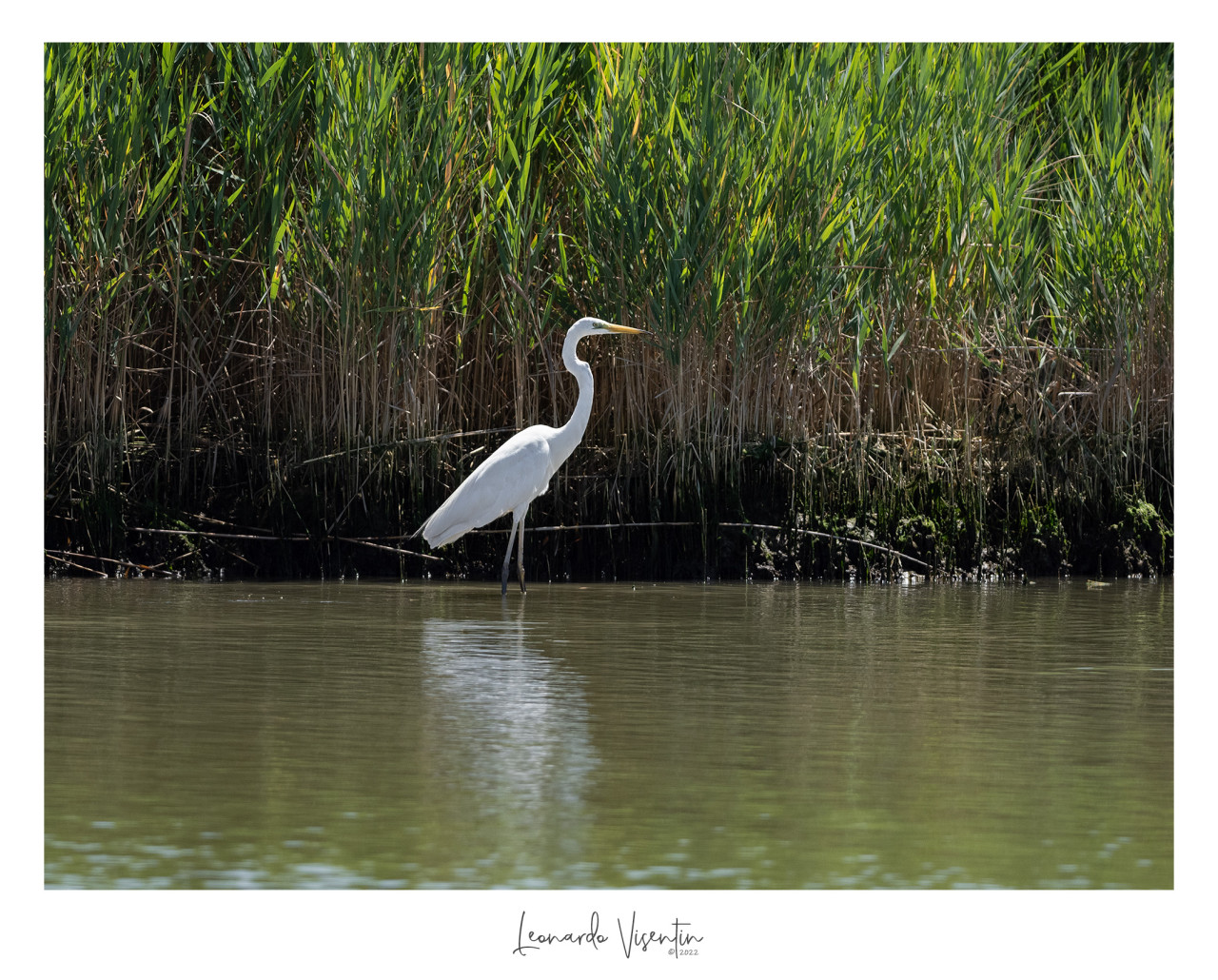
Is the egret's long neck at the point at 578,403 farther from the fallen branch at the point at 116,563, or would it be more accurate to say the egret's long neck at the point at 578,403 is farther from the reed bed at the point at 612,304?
the fallen branch at the point at 116,563

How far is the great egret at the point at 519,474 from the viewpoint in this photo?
28.6ft

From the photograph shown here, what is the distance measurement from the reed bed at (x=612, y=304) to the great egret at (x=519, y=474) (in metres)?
0.58

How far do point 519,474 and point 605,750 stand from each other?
14.2 ft

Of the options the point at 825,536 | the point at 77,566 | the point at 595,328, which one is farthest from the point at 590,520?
the point at 77,566

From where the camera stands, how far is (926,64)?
941 centimetres

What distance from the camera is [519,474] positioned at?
28.8 ft

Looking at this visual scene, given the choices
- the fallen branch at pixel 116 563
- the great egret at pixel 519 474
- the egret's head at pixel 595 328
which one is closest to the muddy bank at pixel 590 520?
the fallen branch at pixel 116 563

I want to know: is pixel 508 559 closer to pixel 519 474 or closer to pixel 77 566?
pixel 519 474

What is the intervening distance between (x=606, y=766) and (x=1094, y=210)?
21.3 feet

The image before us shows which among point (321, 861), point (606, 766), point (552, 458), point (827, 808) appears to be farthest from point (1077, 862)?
point (552, 458)

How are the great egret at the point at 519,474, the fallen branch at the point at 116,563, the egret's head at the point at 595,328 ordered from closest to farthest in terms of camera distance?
1. the great egret at the point at 519,474
2. the egret's head at the point at 595,328
3. the fallen branch at the point at 116,563

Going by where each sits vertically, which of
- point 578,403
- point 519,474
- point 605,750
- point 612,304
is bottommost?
point 605,750

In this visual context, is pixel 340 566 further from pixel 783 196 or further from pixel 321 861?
pixel 321 861

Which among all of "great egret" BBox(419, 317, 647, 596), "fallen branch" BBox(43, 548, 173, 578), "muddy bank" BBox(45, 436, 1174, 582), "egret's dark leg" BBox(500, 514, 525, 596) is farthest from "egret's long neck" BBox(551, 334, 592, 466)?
"fallen branch" BBox(43, 548, 173, 578)
